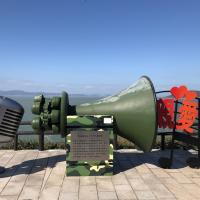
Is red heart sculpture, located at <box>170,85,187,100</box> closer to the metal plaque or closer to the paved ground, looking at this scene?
the paved ground

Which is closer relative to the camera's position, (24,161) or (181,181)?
(181,181)

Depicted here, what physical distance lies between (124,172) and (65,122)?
182cm

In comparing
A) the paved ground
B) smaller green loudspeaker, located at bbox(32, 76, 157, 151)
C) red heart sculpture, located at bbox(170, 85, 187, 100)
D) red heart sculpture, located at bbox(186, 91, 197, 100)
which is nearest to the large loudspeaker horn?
smaller green loudspeaker, located at bbox(32, 76, 157, 151)

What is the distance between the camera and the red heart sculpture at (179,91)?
809 centimetres

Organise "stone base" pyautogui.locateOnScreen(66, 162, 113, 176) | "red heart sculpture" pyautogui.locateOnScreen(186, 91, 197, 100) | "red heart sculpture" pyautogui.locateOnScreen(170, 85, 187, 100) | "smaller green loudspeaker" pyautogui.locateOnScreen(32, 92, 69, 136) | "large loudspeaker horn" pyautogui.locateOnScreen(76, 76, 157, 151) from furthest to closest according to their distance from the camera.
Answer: "red heart sculpture" pyautogui.locateOnScreen(170, 85, 187, 100), "red heart sculpture" pyautogui.locateOnScreen(186, 91, 197, 100), "stone base" pyautogui.locateOnScreen(66, 162, 113, 176), "smaller green loudspeaker" pyautogui.locateOnScreen(32, 92, 69, 136), "large loudspeaker horn" pyautogui.locateOnScreen(76, 76, 157, 151)

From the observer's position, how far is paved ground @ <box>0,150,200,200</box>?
6.16 meters

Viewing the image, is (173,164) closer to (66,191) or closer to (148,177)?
(148,177)

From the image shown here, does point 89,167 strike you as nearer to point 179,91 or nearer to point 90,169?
point 90,169

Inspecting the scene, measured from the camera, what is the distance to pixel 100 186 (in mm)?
6617

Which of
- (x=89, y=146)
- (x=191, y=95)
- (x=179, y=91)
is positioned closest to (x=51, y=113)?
(x=89, y=146)

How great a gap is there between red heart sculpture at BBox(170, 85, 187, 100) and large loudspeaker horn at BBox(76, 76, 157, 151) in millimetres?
1113

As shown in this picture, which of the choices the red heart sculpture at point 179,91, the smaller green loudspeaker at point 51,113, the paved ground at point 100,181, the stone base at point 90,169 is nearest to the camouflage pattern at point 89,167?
the stone base at point 90,169

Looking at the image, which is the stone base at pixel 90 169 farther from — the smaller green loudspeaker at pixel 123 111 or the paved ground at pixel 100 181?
the smaller green loudspeaker at pixel 123 111

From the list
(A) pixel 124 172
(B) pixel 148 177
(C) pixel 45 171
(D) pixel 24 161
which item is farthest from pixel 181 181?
(D) pixel 24 161
